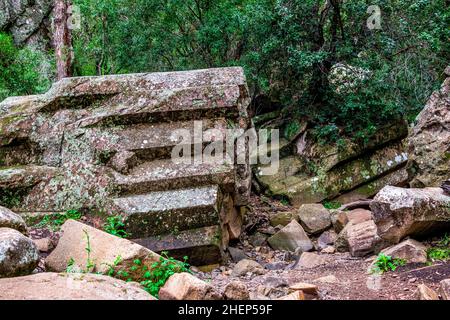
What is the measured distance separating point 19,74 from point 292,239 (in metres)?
7.58

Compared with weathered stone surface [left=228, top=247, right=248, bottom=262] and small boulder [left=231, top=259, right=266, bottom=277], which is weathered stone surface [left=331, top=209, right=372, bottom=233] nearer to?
weathered stone surface [left=228, top=247, right=248, bottom=262]

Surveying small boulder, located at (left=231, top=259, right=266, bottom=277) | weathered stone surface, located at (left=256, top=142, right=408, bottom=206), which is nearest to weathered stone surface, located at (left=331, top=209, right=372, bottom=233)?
small boulder, located at (left=231, top=259, right=266, bottom=277)

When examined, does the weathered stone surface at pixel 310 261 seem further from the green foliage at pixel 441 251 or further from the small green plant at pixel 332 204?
the small green plant at pixel 332 204

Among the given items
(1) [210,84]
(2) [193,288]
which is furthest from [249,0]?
(2) [193,288]

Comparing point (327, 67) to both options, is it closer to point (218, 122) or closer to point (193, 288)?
point (218, 122)

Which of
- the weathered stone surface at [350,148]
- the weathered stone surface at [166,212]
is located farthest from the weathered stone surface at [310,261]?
the weathered stone surface at [350,148]

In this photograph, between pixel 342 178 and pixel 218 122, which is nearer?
pixel 218 122

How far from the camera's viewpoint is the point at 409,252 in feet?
14.4

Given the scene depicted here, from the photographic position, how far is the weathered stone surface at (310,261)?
524 centimetres

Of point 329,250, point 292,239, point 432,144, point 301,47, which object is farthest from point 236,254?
point 301,47

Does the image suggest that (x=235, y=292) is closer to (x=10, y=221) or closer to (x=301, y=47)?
(x=10, y=221)

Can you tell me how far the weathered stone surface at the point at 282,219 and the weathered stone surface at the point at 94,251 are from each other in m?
4.00

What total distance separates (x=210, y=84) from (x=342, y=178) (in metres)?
4.16

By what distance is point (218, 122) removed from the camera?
5.96 metres
